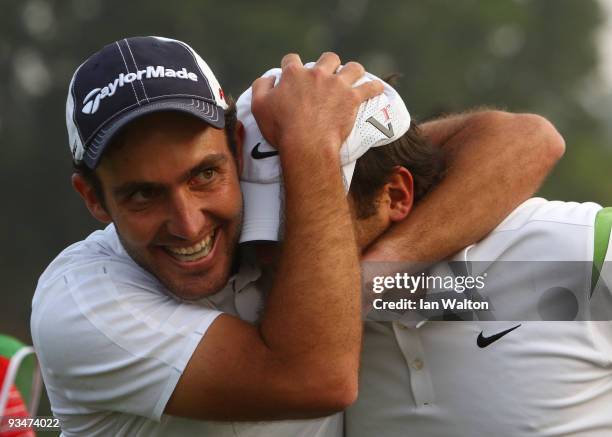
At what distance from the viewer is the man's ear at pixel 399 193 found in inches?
148

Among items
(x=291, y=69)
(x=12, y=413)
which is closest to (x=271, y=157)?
(x=291, y=69)

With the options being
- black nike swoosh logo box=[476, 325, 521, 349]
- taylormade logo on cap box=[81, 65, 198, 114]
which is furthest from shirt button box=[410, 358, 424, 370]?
taylormade logo on cap box=[81, 65, 198, 114]

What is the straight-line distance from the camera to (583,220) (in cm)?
359

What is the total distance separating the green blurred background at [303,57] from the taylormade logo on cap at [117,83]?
71.7 feet

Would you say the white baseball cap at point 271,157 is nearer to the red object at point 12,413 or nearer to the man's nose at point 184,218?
the man's nose at point 184,218

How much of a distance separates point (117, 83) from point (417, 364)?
124 cm

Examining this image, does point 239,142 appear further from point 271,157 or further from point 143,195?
point 143,195

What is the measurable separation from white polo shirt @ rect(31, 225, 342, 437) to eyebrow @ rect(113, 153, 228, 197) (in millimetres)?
258

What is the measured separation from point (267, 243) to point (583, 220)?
3.22 feet

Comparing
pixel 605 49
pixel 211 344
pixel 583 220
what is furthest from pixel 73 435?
pixel 605 49

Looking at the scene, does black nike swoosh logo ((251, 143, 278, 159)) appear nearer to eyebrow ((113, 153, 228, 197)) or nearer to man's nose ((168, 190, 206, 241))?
eyebrow ((113, 153, 228, 197))

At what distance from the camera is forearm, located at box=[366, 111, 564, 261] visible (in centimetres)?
363

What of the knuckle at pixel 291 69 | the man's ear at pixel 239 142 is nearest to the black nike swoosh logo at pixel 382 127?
the knuckle at pixel 291 69

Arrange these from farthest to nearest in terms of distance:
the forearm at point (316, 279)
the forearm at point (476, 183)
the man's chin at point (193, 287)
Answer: the forearm at point (476, 183)
the man's chin at point (193, 287)
the forearm at point (316, 279)
